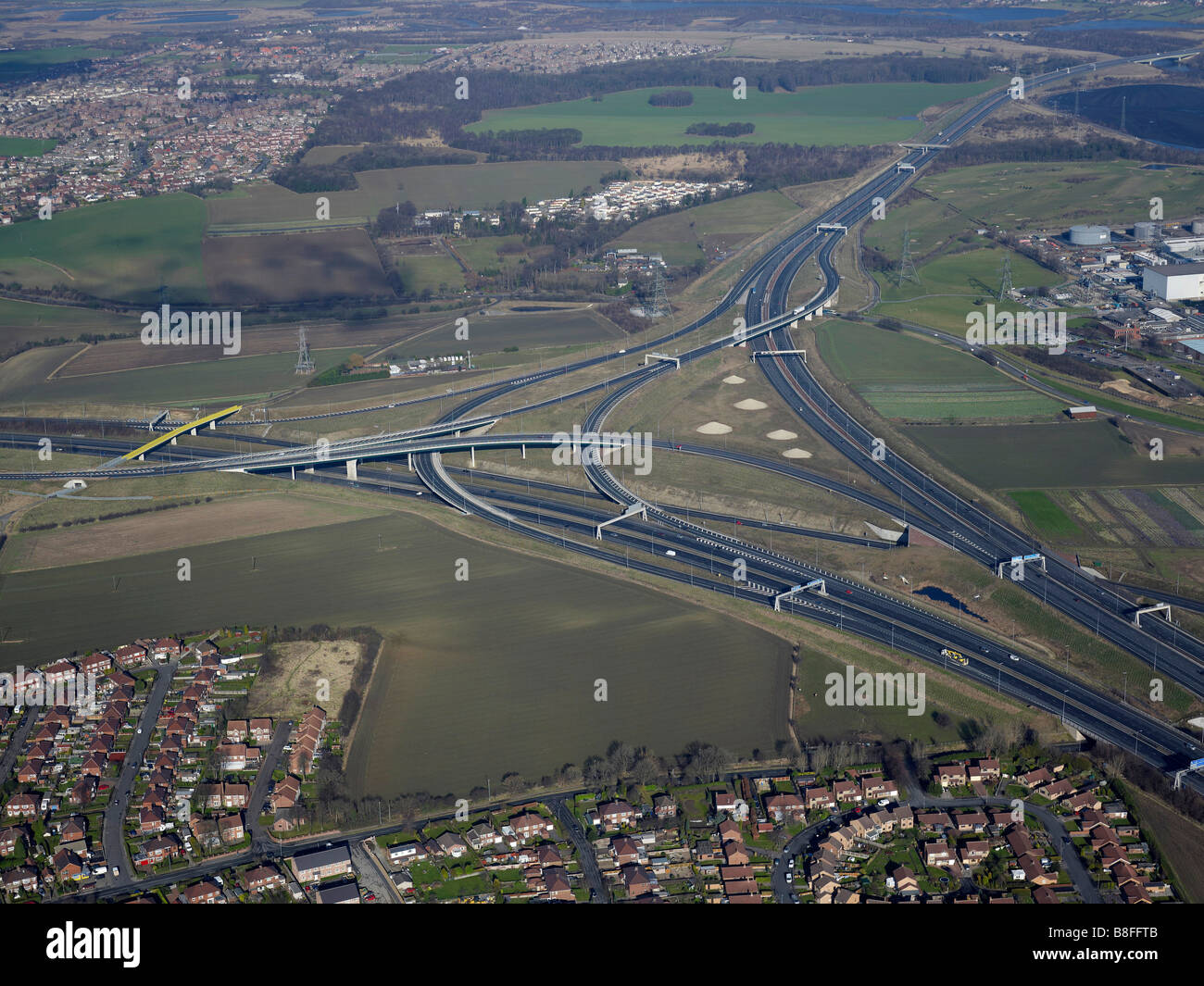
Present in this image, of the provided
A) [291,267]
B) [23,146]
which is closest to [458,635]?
[291,267]

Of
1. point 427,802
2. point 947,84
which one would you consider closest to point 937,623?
point 427,802

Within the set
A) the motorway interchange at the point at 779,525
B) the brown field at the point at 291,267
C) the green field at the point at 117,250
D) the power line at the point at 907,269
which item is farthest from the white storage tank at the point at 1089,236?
the green field at the point at 117,250

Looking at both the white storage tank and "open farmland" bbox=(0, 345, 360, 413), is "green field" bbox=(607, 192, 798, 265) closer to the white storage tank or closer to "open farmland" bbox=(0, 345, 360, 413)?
the white storage tank

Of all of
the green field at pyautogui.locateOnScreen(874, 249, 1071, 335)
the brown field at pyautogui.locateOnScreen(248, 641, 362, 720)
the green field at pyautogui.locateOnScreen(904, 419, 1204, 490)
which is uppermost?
the green field at pyautogui.locateOnScreen(874, 249, 1071, 335)

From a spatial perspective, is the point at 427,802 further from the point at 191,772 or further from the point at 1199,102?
the point at 1199,102

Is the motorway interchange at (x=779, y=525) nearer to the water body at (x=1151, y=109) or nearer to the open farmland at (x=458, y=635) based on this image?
the open farmland at (x=458, y=635)

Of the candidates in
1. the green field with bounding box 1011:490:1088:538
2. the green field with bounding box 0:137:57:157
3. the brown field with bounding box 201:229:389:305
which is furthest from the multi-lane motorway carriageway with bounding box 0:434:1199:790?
the green field with bounding box 0:137:57:157
